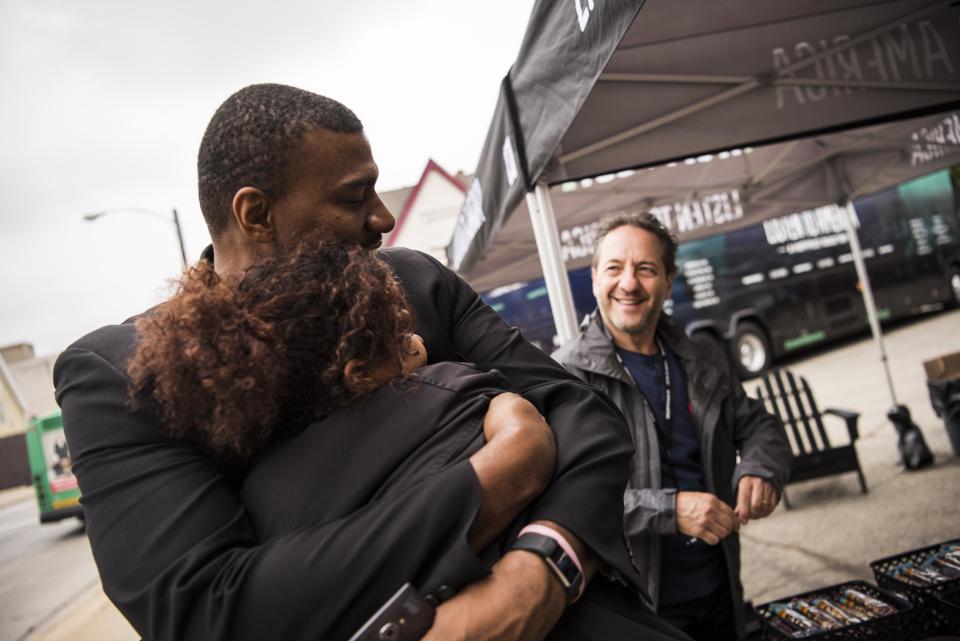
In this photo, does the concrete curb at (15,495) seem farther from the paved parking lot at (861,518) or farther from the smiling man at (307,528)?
the smiling man at (307,528)

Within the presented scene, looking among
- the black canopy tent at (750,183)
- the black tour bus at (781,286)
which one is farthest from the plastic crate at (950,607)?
the black tour bus at (781,286)

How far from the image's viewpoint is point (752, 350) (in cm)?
1235

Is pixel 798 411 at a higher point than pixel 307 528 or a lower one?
lower

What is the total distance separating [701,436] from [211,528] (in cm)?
194

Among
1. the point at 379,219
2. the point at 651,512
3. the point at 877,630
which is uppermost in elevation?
the point at 379,219

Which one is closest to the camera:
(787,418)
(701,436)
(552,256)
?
(701,436)

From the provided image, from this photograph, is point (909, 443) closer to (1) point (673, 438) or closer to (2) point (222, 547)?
(1) point (673, 438)

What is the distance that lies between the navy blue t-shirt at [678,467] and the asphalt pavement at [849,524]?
1967mm

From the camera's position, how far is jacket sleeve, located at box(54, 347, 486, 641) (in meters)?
0.81

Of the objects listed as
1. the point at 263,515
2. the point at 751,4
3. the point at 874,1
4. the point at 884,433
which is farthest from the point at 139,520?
the point at 884,433

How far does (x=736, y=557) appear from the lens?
2.30m

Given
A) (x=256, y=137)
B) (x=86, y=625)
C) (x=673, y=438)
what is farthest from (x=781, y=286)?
(x=256, y=137)

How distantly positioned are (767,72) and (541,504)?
337 cm

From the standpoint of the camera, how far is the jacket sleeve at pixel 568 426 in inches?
38.2
